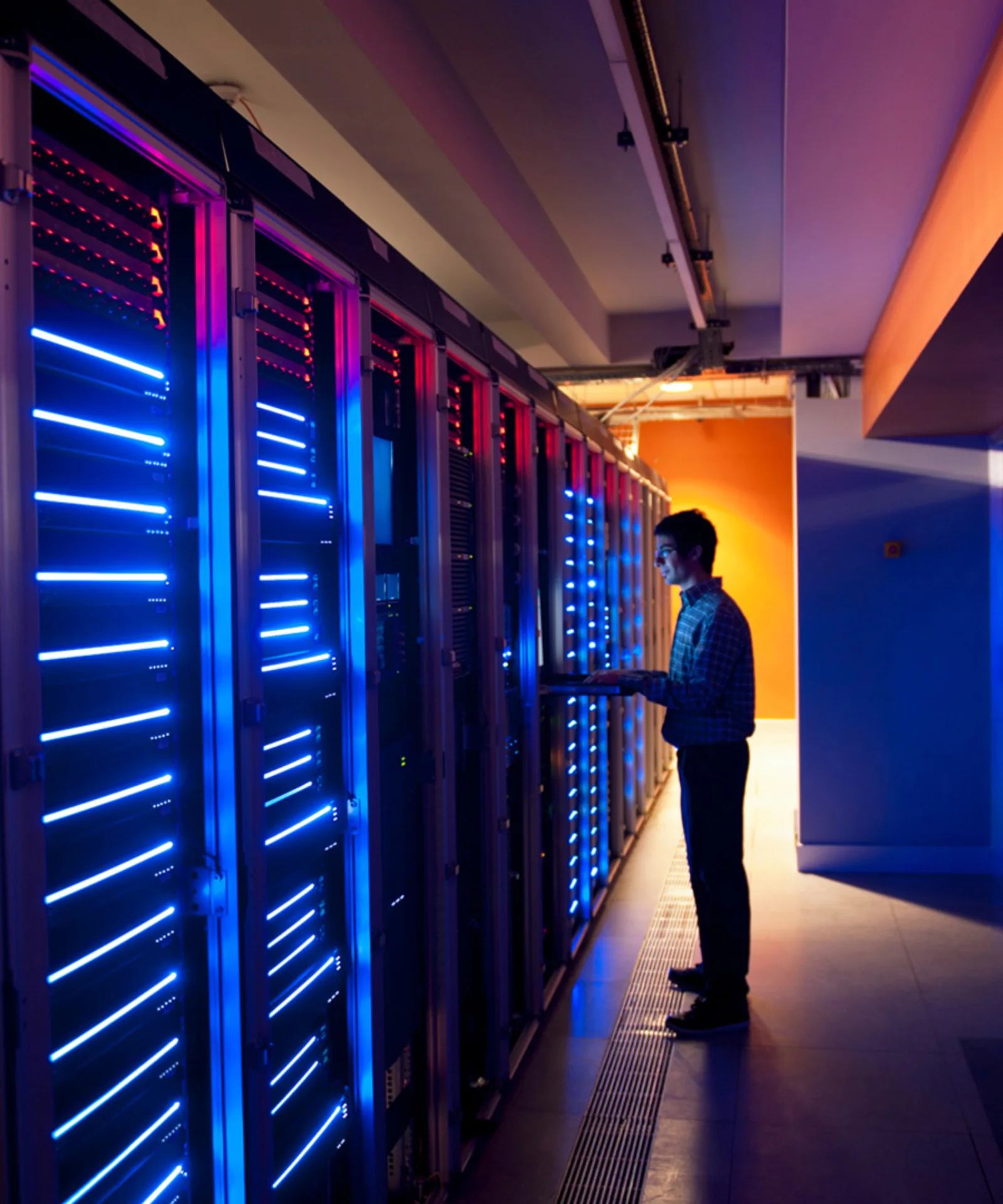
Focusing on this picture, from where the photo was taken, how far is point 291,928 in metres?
1.97

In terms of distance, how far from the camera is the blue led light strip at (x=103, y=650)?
130cm

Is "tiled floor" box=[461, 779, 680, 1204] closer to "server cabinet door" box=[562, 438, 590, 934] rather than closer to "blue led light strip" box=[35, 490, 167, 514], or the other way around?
"server cabinet door" box=[562, 438, 590, 934]

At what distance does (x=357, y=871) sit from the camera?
7.22 feet

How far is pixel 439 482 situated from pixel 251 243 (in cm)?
104

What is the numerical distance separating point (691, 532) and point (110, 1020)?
2783 mm

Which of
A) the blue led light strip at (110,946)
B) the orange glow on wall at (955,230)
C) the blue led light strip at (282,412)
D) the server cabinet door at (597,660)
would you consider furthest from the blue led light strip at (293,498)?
the server cabinet door at (597,660)

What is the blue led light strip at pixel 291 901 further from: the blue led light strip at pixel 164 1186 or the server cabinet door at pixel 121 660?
the blue led light strip at pixel 164 1186

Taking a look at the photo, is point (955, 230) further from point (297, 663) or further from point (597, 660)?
point (597, 660)

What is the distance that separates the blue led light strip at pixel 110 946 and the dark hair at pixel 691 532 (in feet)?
8.37

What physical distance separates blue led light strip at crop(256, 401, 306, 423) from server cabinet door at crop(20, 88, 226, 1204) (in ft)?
0.88

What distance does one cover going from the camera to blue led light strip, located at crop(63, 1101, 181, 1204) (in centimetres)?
134

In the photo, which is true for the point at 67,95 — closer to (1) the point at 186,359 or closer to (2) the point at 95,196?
(2) the point at 95,196

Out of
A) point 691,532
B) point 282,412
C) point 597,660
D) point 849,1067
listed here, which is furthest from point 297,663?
point 597,660

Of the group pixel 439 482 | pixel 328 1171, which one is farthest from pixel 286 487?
pixel 328 1171
